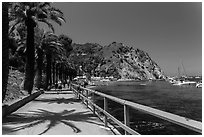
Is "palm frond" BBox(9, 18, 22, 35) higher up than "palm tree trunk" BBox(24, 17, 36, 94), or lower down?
higher up

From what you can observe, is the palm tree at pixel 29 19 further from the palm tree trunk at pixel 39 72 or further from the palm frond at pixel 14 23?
the palm tree trunk at pixel 39 72

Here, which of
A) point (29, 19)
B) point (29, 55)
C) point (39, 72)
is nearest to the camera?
point (29, 55)

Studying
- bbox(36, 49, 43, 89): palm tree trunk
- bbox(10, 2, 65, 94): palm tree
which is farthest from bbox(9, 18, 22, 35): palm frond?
bbox(36, 49, 43, 89): palm tree trunk

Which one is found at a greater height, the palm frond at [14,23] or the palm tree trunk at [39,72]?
the palm frond at [14,23]

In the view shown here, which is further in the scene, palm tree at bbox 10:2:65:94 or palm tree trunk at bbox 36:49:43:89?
palm tree trunk at bbox 36:49:43:89

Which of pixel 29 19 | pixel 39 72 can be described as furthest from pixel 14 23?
pixel 39 72

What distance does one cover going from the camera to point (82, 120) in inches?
312

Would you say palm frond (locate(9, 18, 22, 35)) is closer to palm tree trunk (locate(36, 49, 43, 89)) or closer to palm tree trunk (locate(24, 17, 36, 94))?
palm tree trunk (locate(24, 17, 36, 94))

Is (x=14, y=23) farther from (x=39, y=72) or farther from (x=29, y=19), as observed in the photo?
(x=39, y=72)

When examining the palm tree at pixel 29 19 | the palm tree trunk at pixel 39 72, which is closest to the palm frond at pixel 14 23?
the palm tree at pixel 29 19

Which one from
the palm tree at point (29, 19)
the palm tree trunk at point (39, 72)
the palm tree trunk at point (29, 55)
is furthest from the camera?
the palm tree trunk at point (39, 72)

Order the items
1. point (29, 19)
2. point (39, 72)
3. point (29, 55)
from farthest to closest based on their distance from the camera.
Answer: point (39, 72)
point (29, 19)
point (29, 55)

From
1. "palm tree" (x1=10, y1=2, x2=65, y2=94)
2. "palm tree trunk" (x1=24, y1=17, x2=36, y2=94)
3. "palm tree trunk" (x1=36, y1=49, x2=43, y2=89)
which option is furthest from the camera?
"palm tree trunk" (x1=36, y1=49, x2=43, y2=89)

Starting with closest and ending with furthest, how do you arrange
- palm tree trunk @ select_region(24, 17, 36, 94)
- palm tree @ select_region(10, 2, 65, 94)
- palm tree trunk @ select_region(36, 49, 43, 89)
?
palm tree @ select_region(10, 2, 65, 94) → palm tree trunk @ select_region(24, 17, 36, 94) → palm tree trunk @ select_region(36, 49, 43, 89)
